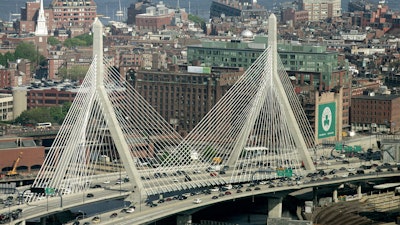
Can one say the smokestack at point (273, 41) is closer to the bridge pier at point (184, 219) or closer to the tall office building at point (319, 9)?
the bridge pier at point (184, 219)

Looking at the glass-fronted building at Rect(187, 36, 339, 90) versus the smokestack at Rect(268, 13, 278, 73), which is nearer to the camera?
the smokestack at Rect(268, 13, 278, 73)

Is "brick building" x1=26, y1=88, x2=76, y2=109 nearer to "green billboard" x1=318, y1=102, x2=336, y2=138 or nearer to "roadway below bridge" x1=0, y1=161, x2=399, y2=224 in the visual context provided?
Result: "green billboard" x1=318, y1=102, x2=336, y2=138

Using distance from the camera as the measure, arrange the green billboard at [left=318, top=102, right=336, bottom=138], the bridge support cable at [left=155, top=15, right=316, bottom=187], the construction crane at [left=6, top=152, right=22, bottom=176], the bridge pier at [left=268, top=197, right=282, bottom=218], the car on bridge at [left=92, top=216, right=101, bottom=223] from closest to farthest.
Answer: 1. the car on bridge at [left=92, top=216, right=101, bottom=223]
2. the bridge pier at [left=268, top=197, right=282, bottom=218]
3. the bridge support cable at [left=155, top=15, right=316, bottom=187]
4. the construction crane at [left=6, top=152, right=22, bottom=176]
5. the green billboard at [left=318, top=102, right=336, bottom=138]

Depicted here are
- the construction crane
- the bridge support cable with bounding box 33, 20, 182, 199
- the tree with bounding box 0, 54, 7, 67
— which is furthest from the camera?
the tree with bounding box 0, 54, 7, 67

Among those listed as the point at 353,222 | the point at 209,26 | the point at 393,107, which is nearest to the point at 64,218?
the point at 353,222

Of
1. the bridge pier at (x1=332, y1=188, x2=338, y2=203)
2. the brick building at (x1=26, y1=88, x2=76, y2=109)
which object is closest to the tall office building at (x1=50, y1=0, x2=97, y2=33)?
the brick building at (x1=26, y1=88, x2=76, y2=109)

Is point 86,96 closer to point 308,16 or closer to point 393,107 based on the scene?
point 393,107
